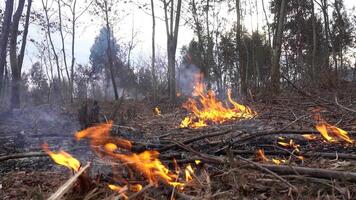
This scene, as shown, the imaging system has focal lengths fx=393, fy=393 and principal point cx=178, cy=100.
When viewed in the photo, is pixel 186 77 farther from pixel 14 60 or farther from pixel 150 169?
pixel 150 169

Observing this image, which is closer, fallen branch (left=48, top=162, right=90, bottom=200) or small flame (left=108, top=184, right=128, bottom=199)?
fallen branch (left=48, top=162, right=90, bottom=200)

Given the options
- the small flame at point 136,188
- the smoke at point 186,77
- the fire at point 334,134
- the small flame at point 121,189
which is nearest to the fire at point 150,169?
the small flame at point 136,188

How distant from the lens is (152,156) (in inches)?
174

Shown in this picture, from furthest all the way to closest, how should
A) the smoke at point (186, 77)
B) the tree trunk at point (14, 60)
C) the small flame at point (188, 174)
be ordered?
1. the smoke at point (186, 77)
2. the tree trunk at point (14, 60)
3. the small flame at point (188, 174)

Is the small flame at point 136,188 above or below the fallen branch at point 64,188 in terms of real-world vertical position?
below

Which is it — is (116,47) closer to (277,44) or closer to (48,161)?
(277,44)

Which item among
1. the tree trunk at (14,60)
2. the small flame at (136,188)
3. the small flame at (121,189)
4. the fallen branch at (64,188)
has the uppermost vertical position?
the tree trunk at (14,60)

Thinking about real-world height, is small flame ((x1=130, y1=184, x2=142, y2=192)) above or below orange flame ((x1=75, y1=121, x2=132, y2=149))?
below

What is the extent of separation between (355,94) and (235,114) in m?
4.42

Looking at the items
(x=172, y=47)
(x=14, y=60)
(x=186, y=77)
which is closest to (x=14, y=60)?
(x=14, y=60)

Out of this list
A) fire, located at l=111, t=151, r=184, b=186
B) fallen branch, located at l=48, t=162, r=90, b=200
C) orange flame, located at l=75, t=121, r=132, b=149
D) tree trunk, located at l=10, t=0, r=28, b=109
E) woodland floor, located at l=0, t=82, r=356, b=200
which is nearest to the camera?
fallen branch, located at l=48, t=162, r=90, b=200

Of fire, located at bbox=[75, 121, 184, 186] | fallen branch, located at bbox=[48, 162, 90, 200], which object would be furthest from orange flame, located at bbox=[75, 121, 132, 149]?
fallen branch, located at bbox=[48, 162, 90, 200]

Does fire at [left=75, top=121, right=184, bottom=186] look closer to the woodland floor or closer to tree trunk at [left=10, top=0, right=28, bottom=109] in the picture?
the woodland floor

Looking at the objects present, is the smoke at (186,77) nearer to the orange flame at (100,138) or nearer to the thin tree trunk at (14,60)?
the thin tree trunk at (14,60)
